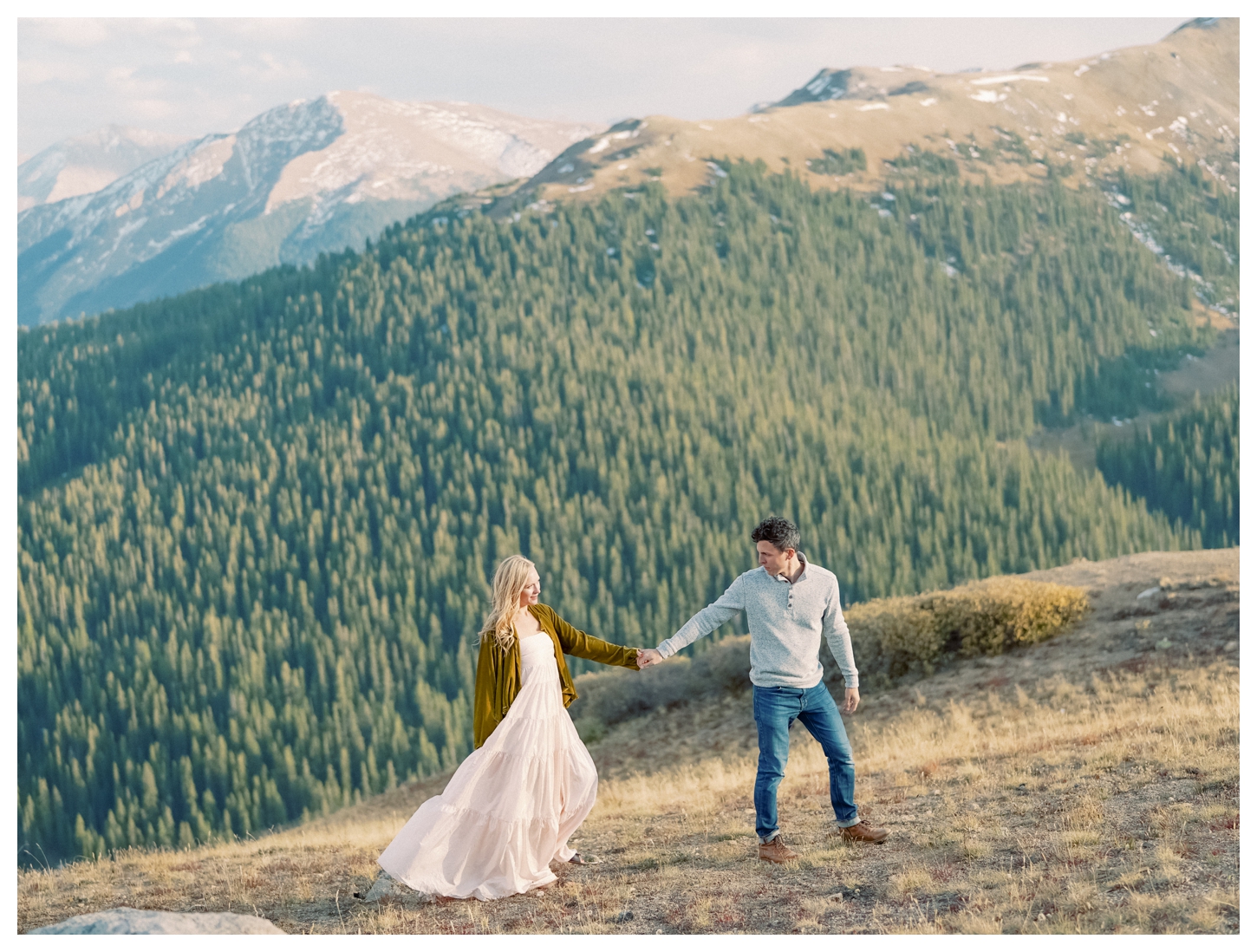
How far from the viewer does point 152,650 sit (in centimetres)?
11881

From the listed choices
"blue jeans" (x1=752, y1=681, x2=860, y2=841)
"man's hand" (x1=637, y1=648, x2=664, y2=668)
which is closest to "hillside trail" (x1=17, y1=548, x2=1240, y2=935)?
"blue jeans" (x1=752, y1=681, x2=860, y2=841)

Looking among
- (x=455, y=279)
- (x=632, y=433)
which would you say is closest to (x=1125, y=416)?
(x=632, y=433)

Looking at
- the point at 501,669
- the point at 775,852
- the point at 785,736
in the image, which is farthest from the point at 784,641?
the point at 501,669

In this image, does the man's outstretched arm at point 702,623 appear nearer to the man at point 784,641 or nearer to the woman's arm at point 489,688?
the man at point 784,641

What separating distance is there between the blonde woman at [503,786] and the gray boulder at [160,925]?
149cm

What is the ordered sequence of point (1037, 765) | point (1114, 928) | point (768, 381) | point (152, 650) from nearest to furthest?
point (1114, 928), point (1037, 765), point (152, 650), point (768, 381)

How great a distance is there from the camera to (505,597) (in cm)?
1099

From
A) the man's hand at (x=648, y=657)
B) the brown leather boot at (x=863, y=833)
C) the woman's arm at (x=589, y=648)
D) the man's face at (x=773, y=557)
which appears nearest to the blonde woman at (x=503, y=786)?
the woman's arm at (x=589, y=648)

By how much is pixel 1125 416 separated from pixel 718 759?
162 m

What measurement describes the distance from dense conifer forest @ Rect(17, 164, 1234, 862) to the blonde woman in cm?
8734

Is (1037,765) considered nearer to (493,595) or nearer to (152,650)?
(493,595)

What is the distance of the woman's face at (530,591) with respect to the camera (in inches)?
438

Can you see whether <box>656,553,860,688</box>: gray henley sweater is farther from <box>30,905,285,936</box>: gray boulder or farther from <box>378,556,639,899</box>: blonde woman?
<box>30,905,285,936</box>: gray boulder

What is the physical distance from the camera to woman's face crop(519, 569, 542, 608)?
11.1 metres
